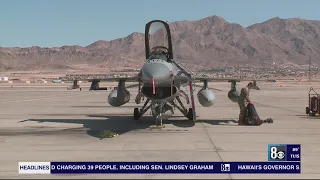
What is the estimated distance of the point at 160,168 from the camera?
955 cm

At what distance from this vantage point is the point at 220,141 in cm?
1361

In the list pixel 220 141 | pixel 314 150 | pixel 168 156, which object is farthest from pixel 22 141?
pixel 314 150

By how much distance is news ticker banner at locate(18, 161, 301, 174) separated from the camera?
9320 mm

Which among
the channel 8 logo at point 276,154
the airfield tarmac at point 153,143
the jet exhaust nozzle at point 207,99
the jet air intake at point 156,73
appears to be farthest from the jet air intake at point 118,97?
the channel 8 logo at point 276,154

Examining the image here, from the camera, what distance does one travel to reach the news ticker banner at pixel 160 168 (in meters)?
9.32

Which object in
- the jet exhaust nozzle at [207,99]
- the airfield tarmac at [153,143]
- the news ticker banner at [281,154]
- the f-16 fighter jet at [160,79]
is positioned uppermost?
the f-16 fighter jet at [160,79]

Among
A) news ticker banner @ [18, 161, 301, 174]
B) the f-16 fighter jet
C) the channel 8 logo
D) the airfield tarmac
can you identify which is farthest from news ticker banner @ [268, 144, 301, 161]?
the f-16 fighter jet

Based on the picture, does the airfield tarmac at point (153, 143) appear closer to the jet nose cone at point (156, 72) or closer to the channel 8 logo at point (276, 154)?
the channel 8 logo at point (276, 154)

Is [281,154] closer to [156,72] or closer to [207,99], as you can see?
[156,72]

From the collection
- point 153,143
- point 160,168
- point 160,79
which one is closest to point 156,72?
point 160,79

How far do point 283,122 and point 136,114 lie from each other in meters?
7.20

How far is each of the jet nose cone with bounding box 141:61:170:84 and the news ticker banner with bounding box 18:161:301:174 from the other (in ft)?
16.0

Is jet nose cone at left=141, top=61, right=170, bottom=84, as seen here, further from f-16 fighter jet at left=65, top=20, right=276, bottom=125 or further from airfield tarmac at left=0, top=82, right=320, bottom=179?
airfield tarmac at left=0, top=82, right=320, bottom=179

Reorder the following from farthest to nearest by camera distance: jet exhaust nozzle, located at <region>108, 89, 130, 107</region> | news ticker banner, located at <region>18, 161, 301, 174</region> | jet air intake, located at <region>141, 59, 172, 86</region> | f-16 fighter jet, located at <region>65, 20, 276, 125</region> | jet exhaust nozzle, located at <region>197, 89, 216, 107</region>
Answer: jet exhaust nozzle, located at <region>108, 89, 130, 107</region> < jet exhaust nozzle, located at <region>197, 89, 216, 107</region> < f-16 fighter jet, located at <region>65, 20, 276, 125</region> < jet air intake, located at <region>141, 59, 172, 86</region> < news ticker banner, located at <region>18, 161, 301, 174</region>
